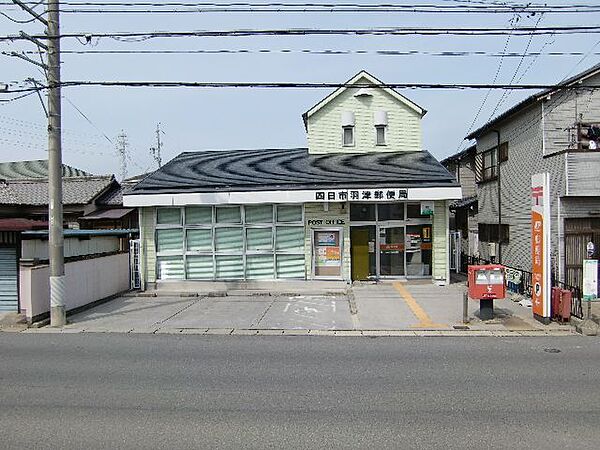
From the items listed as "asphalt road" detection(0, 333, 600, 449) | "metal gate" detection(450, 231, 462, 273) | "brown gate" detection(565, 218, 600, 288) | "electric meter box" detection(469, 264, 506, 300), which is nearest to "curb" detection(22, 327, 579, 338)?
"asphalt road" detection(0, 333, 600, 449)

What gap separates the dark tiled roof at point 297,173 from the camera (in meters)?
18.0

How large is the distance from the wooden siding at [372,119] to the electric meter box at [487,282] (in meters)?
9.82

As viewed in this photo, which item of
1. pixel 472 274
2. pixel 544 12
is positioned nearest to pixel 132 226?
pixel 472 274

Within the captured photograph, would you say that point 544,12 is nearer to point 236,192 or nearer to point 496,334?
point 496,334

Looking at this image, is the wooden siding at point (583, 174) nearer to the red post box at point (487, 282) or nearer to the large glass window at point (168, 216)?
the red post box at point (487, 282)

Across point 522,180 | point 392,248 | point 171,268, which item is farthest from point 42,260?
point 522,180

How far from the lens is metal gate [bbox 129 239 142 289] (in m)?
19.5

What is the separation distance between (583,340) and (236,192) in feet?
37.4

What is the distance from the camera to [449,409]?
645cm

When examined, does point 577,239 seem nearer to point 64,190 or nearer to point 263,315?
point 263,315

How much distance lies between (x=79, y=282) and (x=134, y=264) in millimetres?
4180

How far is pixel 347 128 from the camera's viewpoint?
854 inches

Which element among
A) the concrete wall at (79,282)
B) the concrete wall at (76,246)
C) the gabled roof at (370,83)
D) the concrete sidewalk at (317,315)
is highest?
the gabled roof at (370,83)

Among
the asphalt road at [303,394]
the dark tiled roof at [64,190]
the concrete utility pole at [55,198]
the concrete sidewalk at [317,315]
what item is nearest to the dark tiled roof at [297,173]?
the concrete sidewalk at [317,315]
